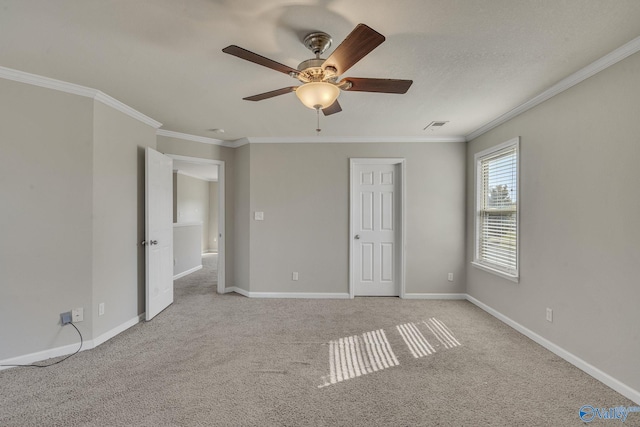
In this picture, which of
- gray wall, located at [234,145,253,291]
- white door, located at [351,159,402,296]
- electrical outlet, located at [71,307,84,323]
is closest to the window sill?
white door, located at [351,159,402,296]

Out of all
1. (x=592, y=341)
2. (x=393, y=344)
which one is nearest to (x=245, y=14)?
(x=393, y=344)

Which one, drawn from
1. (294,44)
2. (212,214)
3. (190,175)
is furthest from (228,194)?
(212,214)

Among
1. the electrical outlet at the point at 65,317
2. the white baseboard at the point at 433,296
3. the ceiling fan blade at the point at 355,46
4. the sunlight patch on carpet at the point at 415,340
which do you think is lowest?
the sunlight patch on carpet at the point at 415,340

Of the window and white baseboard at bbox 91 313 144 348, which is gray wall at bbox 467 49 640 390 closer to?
the window

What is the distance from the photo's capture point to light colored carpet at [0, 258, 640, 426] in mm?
1748

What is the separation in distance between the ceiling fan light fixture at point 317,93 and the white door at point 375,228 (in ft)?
8.47

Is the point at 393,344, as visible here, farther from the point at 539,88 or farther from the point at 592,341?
the point at 539,88

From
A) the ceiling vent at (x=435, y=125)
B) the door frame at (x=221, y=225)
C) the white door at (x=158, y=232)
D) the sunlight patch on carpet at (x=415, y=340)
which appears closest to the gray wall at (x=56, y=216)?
the white door at (x=158, y=232)

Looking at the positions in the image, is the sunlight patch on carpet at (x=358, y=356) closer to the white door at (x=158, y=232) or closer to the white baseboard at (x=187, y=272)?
the white door at (x=158, y=232)

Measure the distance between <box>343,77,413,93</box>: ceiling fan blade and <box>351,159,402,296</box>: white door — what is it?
2.44 m

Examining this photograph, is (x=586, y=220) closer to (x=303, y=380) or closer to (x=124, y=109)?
(x=303, y=380)

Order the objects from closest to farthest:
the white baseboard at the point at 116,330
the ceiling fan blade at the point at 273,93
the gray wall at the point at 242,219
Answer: the ceiling fan blade at the point at 273,93
the white baseboard at the point at 116,330
the gray wall at the point at 242,219

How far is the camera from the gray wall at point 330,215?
13.6 ft

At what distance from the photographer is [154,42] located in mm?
1822
